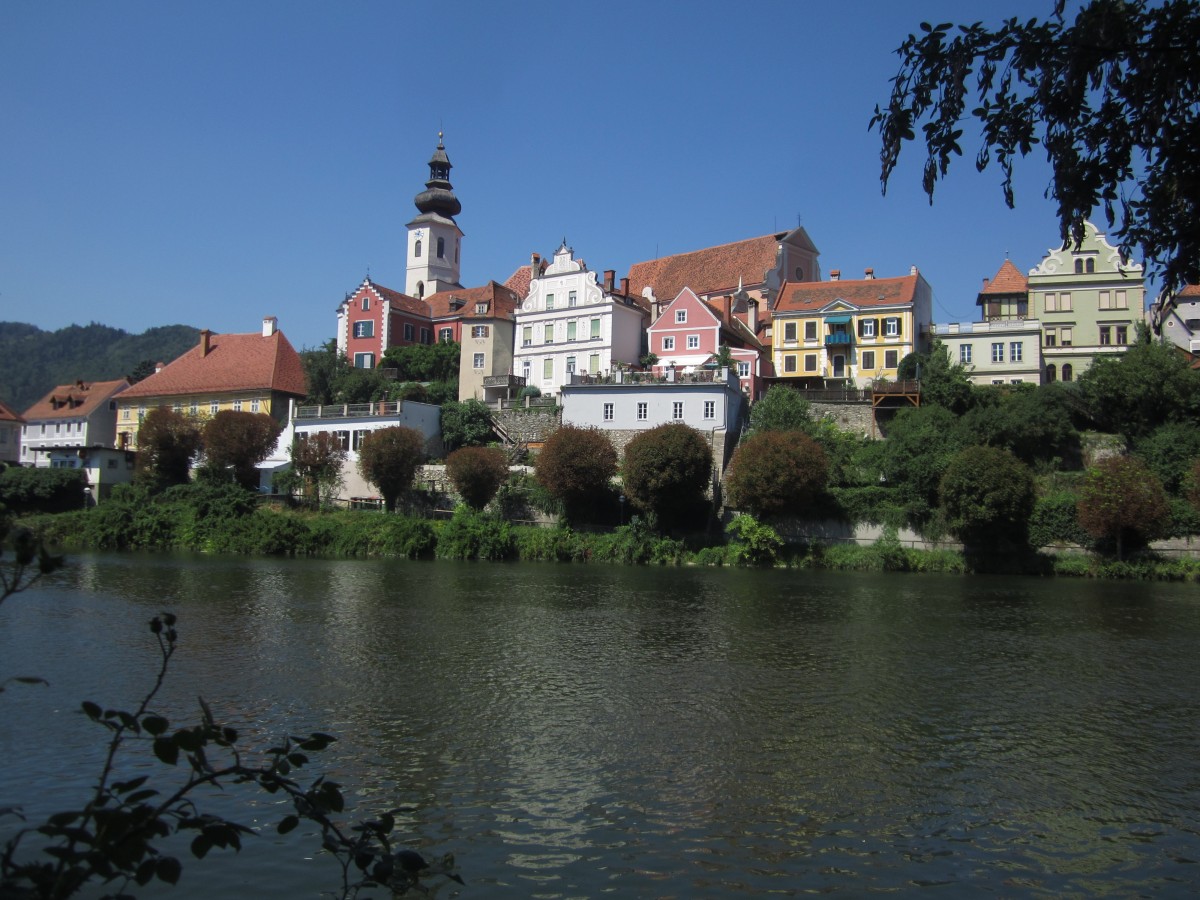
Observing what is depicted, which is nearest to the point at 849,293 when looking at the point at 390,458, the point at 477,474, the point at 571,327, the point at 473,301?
the point at 571,327

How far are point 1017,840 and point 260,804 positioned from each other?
870 centimetres

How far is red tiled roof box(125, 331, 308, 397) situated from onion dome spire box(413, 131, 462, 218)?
71.5 feet

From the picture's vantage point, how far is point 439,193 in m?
85.9

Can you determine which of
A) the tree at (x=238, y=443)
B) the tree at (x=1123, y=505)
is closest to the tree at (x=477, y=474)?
the tree at (x=238, y=443)

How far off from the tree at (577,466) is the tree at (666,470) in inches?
71.1

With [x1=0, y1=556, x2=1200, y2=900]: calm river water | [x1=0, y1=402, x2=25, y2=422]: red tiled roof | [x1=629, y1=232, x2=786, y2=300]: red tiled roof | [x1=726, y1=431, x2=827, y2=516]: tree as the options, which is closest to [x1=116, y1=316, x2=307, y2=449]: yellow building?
[x1=0, y1=402, x2=25, y2=422]: red tiled roof

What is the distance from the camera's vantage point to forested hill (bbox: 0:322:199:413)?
132 m

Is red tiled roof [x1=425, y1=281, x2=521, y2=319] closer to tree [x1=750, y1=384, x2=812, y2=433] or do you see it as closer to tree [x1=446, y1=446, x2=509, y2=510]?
tree [x1=446, y1=446, x2=509, y2=510]

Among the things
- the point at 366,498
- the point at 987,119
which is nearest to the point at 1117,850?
the point at 987,119

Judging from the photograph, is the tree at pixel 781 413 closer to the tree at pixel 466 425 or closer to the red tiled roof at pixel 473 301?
the tree at pixel 466 425

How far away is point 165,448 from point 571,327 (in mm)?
26276

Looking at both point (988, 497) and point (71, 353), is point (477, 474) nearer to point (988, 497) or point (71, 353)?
point (988, 497)

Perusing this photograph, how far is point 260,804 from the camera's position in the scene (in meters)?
11.1

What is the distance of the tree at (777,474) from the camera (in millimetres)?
42656
